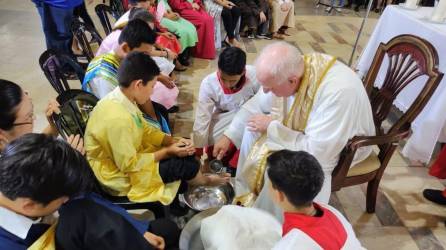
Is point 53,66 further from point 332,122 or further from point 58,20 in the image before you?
point 58,20

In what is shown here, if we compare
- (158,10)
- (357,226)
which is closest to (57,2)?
(158,10)

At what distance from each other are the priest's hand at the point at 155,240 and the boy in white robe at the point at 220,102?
899mm

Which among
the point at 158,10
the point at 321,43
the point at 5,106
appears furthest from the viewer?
the point at 321,43

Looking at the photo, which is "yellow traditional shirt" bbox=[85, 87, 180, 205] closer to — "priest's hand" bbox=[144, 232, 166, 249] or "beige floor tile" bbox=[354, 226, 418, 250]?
"priest's hand" bbox=[144, 232, 166, 249]

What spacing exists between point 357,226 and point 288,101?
82 centimetres

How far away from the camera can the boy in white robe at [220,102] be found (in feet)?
6.52

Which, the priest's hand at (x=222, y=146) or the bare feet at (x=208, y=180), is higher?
the priest's hand at (x=222, y=146)

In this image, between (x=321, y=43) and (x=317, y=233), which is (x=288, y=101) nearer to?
(x=317, y=233)

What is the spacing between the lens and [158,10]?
11.2 ft

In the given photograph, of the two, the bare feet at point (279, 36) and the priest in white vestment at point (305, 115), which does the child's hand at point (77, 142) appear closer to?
the priest in white vestment at point (305, 115)

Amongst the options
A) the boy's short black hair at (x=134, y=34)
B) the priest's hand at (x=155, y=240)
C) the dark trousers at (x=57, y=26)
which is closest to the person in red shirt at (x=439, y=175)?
the priest's hand at (x=155, y=240)

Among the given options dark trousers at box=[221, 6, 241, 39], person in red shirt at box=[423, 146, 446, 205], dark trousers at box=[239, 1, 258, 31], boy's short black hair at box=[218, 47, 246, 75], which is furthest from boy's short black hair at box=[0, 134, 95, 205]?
dark trousers at box=[239, 1, 258, 31]

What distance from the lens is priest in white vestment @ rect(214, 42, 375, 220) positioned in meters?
1.46

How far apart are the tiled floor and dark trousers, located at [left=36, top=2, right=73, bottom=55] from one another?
14.3 inches
